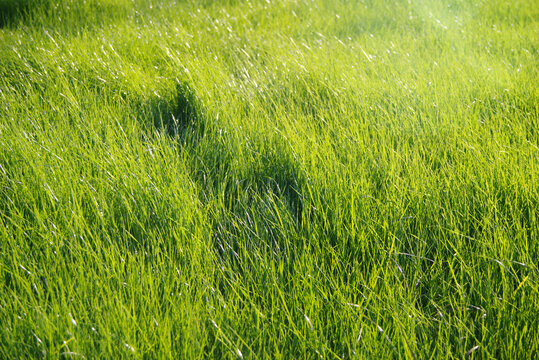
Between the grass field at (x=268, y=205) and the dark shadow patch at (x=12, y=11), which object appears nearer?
the grass field at (x=268, y=205)

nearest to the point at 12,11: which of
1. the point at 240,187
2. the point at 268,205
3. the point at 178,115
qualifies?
the point at 178,115

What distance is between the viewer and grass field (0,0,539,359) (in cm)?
107

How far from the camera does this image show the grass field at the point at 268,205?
42.3 inches

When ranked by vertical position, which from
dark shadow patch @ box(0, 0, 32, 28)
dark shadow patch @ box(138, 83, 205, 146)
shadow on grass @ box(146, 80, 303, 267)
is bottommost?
shadow on grass @ box(146, 80, 303, 267)

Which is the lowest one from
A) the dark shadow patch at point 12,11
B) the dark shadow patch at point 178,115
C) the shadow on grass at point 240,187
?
the shadow on grass at point 240,187

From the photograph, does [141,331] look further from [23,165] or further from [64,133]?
[64,133]

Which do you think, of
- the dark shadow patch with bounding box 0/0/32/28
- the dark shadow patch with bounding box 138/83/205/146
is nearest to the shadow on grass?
the dark shadow patch with bounding box 138/83/205/146

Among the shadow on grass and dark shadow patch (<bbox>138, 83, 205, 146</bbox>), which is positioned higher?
dark shadow patch (<bbox>138, 83, 205, 146</bbox>)

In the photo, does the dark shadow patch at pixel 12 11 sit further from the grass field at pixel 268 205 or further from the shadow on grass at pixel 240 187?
the shadow on grass at pixel 240 187

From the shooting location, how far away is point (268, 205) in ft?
5.18

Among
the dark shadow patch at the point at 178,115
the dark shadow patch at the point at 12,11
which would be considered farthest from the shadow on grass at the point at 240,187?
the dark shadow patch at the point at 12,11

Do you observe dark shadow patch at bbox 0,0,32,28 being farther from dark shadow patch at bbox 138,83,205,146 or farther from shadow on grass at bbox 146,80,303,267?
shadow on grass at bbox 146,80,303,267

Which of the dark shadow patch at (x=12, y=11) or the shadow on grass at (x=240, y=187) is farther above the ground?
the dark shadow patch at (x=12, y=11)

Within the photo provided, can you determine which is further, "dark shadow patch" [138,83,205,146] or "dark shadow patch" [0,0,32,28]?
"dark shadow patch" [0,0,32,28]
